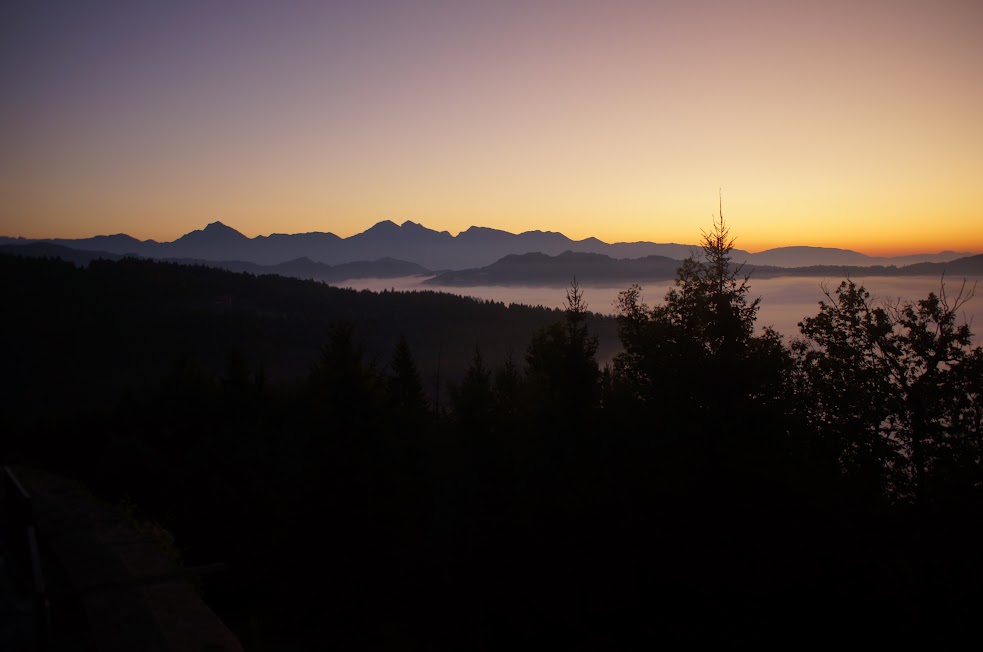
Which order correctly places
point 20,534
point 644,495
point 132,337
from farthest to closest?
point 132,337 → point 644,495 → point 20,534

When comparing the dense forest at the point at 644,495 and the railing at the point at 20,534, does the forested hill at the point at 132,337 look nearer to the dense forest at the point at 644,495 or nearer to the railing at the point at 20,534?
the dense forest at the point at 644,495

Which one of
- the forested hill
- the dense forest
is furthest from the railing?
the forested hill

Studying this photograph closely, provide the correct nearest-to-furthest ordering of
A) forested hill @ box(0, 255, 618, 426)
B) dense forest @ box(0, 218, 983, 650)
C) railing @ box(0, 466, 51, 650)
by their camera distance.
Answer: railing @ box(0, 466, 51, 650), dense forest @ box(0, 218, 983, 650), forested hill @ box(0, 255, 618, 426)

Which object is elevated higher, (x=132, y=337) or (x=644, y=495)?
(x=644, y=495)

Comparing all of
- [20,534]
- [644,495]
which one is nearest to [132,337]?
[20,534]

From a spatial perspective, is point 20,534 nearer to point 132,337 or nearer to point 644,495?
point 644,495

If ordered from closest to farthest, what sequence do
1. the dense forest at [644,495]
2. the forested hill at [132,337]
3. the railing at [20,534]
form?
the railing at [20,534], the dense forest at [644,495], the forested hill at [132,337]

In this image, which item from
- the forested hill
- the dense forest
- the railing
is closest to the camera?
the railing

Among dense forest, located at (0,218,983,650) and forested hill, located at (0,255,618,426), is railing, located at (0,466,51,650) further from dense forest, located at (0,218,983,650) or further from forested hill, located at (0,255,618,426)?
forested hill, located at (0,255,618,426)

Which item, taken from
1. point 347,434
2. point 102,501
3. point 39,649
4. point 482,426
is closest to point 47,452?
point 102,501

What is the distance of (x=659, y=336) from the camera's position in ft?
58.4

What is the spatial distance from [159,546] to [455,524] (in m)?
7.65

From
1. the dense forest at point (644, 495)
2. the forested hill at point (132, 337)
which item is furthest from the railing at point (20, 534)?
the forested hill at point (132, 337)

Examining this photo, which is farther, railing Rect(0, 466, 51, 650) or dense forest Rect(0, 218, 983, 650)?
dense forest Rect(0, 218, 983, 650)
